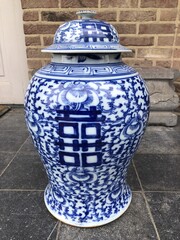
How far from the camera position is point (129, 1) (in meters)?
1.99

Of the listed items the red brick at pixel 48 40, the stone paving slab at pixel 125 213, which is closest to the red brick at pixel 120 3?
the red brick at pixel 48 40

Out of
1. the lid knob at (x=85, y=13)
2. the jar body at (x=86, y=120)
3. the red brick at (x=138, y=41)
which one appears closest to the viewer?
the jar body at (x=86, y=120)

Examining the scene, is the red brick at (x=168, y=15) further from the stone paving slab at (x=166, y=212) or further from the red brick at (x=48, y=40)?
the stone paving slab at (x=166, y=212)

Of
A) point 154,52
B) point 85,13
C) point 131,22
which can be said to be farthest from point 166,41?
point 85,13

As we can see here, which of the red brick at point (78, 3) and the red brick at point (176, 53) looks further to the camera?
the red brick at point (176, 53)

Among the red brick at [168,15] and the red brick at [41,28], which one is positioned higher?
the red brick at [168,15]

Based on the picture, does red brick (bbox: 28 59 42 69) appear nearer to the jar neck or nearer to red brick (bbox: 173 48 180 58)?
red brick (bbox: 173 48 180 58)

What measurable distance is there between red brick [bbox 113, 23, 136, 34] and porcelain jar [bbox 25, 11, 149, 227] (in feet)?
3.81

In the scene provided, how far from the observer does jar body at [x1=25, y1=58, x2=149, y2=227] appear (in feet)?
2.79

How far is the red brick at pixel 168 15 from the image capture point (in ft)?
6.60

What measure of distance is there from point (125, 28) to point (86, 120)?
1.47m

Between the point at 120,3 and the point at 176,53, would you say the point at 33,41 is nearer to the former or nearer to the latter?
the point at 120,3

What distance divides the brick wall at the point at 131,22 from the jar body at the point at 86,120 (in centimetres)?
124

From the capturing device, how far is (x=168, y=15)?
203 cm
